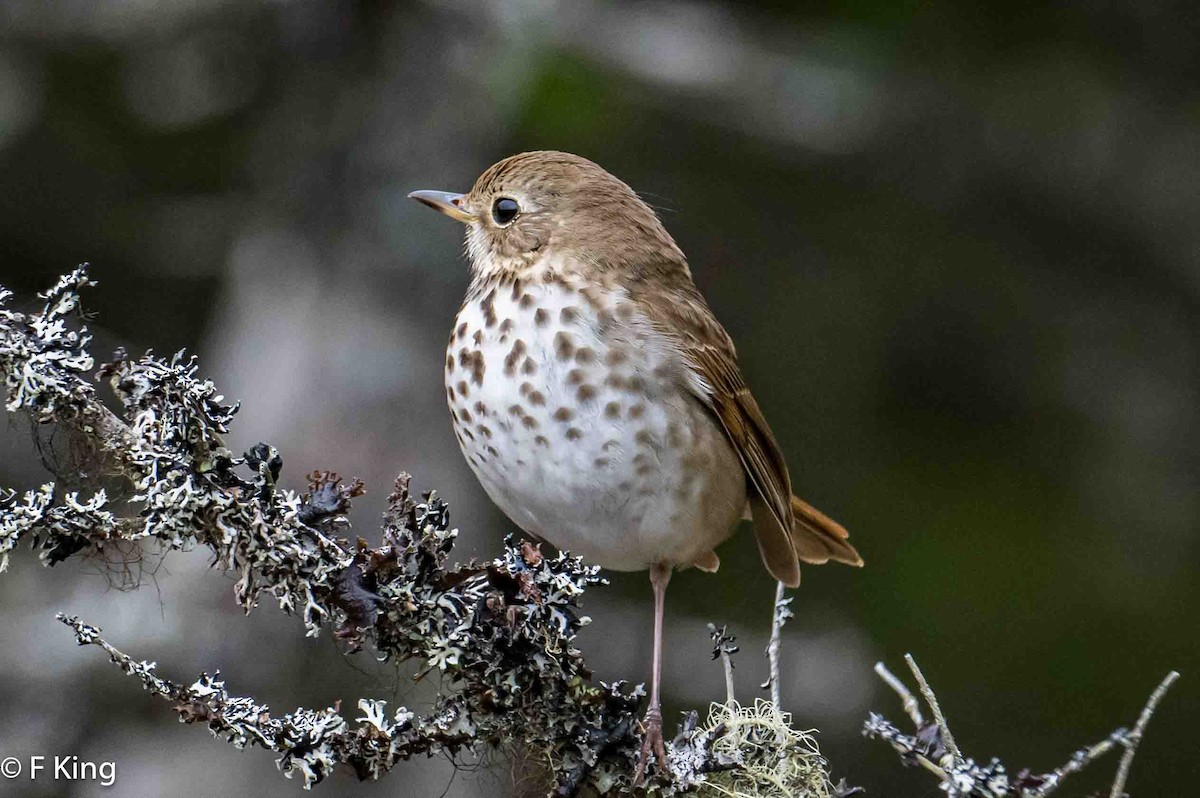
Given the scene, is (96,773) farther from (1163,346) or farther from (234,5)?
(1163,346)

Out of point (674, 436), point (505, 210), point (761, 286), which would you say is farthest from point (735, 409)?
point (761, 286)

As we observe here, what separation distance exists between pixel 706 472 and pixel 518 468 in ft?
1.66

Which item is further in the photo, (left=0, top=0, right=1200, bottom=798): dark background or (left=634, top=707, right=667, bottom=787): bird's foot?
(left=0, top=0, right=1200, bottom=798): dark background

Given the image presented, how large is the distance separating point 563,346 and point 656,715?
899 millimetres

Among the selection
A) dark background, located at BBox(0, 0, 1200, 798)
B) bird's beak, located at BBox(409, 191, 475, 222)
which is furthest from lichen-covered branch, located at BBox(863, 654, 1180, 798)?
dark background, located at BBox(0, 0, 1200, 798)

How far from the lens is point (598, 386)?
12.7 ft

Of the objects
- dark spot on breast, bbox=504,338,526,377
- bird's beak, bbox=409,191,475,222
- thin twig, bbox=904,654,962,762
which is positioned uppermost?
bird's beak, bbox=409,191,475,222

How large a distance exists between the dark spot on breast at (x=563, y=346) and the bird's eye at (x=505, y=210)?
513 millimetres

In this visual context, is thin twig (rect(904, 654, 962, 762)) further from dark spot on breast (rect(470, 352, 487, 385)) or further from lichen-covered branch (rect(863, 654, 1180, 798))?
dark spot on breast (rect(470, 352, 487, 385))

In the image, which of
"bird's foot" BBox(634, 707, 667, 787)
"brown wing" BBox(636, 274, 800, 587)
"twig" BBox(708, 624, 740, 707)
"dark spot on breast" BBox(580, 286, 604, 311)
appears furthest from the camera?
"brown wing" BBox(636, 274, 800, 587)

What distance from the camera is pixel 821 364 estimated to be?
6750 millimetres

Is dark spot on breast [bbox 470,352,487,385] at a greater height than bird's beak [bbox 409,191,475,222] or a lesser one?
lesser

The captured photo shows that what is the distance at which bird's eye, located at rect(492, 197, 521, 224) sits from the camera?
4.31m

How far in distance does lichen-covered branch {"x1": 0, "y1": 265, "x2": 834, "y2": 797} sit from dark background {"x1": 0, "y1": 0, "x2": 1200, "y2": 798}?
2.00m
